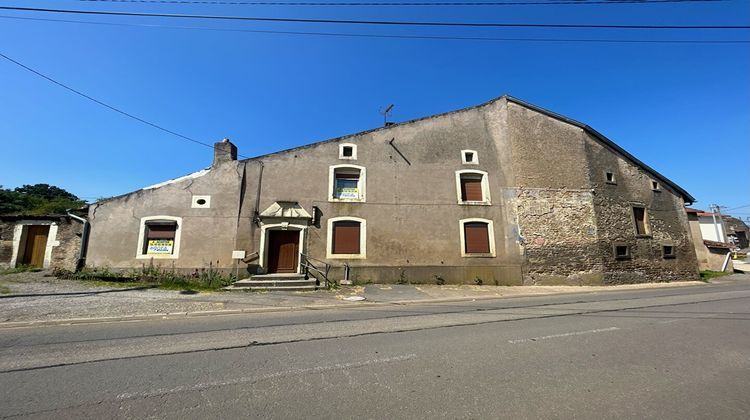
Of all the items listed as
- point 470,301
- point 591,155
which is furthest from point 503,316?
point 591,155

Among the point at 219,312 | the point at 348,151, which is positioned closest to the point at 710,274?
the point at 348,151

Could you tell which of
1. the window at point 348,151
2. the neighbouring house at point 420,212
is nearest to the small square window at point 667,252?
the neighbouring house at point 420,212

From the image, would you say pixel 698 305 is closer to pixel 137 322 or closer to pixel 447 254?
pixel 447 254

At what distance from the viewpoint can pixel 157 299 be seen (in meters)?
9.11

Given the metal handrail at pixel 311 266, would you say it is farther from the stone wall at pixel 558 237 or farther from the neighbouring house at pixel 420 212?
the stone wall at pixel 558 237

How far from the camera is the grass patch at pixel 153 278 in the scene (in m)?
11.6

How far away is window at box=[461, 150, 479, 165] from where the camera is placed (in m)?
15.7

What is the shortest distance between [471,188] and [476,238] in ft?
8.30

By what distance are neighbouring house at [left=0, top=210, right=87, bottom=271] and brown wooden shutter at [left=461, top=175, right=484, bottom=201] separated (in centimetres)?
1638

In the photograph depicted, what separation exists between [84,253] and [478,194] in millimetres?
17121

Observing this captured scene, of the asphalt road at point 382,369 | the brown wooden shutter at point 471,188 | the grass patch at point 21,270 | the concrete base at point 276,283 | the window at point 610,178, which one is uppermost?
the window at point 610,178

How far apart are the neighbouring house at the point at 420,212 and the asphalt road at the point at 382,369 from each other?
22.5 ft

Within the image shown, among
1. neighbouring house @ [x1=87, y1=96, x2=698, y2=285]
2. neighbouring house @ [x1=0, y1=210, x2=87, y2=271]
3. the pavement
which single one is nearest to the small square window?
neighbouring house @ [x1=87, y1=96, x2=698, y2=285]

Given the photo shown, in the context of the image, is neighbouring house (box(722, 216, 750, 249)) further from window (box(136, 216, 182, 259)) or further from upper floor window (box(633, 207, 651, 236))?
window (box(136, 216, 182, 259))
